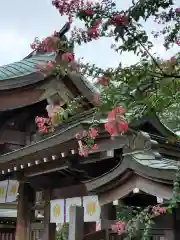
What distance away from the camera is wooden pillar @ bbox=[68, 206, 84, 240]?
470cm

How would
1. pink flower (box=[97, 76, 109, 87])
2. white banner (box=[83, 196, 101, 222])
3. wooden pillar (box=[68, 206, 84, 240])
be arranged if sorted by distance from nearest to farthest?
pink flower (box=[97, 76, 109, 87]), wooden pillar (box=[68, 206, 84, 240]), white banner (box=[83, 196, 101, 222])

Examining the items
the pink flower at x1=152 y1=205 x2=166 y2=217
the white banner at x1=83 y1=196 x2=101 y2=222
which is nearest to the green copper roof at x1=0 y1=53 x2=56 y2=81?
the white banner at x1=83 y1=196 x2=101 y2=222

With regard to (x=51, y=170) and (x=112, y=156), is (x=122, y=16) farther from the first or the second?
(x=51, y=170)

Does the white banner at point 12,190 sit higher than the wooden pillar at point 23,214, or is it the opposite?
the white banner at point 12,190

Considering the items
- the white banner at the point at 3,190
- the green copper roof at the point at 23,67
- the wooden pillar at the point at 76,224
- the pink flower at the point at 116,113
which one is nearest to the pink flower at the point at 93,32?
the pink flower at the point at 116,113

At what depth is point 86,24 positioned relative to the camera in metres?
3.55

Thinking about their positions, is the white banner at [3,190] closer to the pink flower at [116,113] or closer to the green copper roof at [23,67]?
the green copper roof at [23,67]

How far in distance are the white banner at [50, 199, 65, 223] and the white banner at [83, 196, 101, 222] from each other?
23.2 inches

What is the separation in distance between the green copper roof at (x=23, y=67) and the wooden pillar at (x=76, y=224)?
5.32 meters

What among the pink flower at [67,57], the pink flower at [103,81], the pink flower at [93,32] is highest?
the pink flower at [93,32]

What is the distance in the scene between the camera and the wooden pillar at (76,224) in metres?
4.70

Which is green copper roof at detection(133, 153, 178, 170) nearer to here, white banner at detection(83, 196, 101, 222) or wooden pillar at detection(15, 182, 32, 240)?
white banner at detection(83, 196, 101, 222)

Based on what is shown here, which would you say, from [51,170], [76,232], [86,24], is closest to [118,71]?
[86,24]

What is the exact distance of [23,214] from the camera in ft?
25.2
